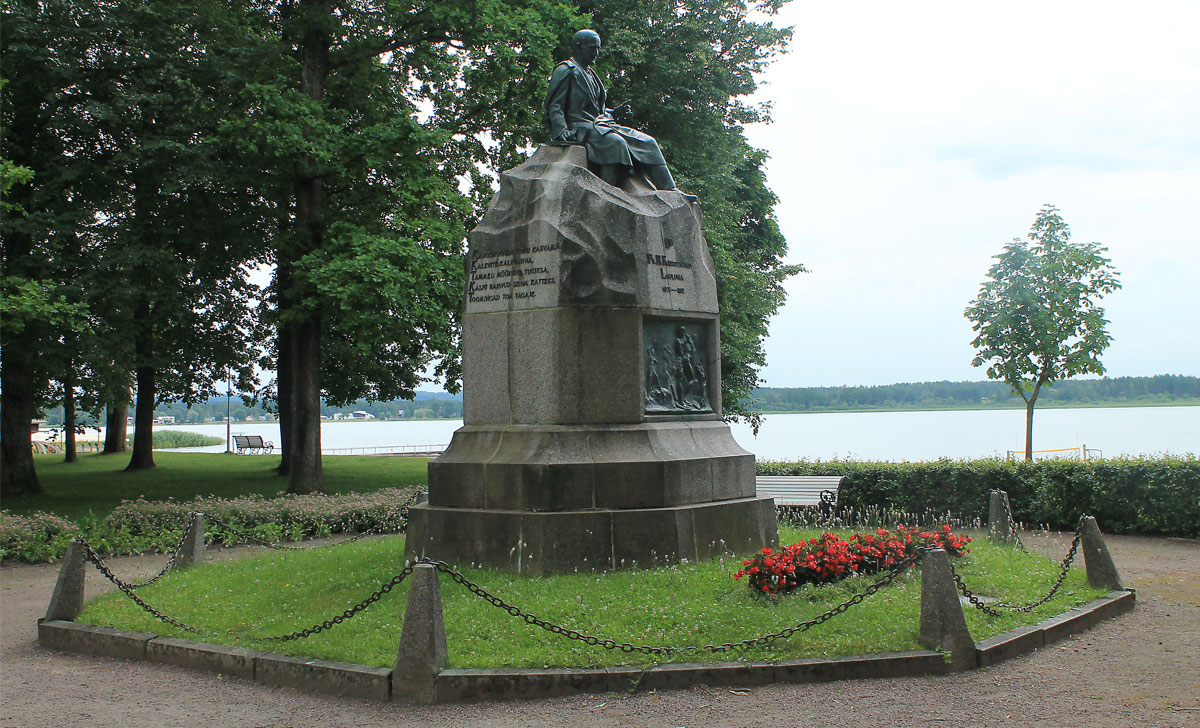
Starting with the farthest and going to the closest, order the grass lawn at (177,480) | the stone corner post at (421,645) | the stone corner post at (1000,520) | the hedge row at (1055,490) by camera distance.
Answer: the grass lawn at (177,480) → the hedge row at (1055,490) → the stone corner post at (1000,520) → the stone corner post at (421,645)

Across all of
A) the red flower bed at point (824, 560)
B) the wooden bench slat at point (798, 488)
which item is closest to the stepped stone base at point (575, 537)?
the red flower bed at point (824, 560)

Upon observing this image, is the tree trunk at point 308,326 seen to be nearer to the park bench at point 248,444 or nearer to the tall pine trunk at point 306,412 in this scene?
the tall pine trunk at point 306,412

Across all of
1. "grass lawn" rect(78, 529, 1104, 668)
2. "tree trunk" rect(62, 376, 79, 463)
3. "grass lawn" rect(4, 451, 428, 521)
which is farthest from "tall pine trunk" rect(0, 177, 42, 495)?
"grass lawn" rect(78, 529, 1104, 668)

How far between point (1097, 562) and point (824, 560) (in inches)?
121

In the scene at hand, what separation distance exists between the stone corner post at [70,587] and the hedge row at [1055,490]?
11584mm

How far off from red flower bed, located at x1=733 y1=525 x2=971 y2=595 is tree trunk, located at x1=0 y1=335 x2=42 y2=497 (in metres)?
17.5

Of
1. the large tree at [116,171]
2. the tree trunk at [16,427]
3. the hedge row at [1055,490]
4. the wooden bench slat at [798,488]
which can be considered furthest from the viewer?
the tree trunk at [16,427]

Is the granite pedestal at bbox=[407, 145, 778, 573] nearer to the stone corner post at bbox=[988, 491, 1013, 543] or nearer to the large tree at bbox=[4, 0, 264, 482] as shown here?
the stone corner post at bbox=[988, 491, 1013, 543]

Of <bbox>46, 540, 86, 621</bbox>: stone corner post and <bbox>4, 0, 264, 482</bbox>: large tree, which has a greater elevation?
<bbox>4, 0, 264, 482</bbox>: large tree

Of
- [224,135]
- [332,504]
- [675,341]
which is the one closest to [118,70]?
[224,135]

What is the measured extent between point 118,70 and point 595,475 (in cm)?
1590

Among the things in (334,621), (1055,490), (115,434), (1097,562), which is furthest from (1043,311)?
(115,434)

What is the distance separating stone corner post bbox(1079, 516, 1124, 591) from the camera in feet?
30.9

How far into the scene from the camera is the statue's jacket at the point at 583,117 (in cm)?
1104
